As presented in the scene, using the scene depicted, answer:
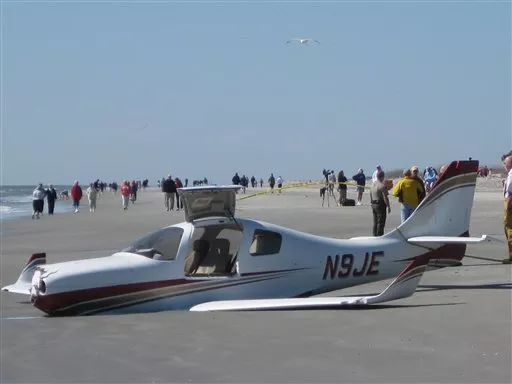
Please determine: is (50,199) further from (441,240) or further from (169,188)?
(441,240)

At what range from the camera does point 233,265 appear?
38.4 feet

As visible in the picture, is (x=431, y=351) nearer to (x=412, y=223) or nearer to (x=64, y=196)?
(x=412, y=223)

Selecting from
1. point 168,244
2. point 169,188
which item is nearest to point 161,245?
point 168,244

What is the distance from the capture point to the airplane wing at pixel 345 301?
32.8ft

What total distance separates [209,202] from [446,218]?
3918 millimetres

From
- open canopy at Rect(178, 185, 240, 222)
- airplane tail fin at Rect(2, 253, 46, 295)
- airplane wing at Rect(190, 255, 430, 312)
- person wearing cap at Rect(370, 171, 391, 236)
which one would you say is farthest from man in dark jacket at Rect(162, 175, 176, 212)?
airplane wing at Rect(190, 255, 430, 312)

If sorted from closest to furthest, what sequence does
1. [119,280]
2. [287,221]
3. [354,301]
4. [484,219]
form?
[354,301], [119,280], [484,219], [287,221]

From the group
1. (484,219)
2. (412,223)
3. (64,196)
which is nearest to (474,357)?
(412,223)

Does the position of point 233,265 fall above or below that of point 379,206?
below

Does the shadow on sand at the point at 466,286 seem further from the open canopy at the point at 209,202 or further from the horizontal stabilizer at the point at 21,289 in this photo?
the horizontal stabilizer at the point at 21,289

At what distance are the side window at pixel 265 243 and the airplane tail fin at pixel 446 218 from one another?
2008 millimetres

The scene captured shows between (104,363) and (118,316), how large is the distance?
2792 millimetres

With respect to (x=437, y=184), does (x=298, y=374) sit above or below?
below

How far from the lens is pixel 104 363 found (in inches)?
298
